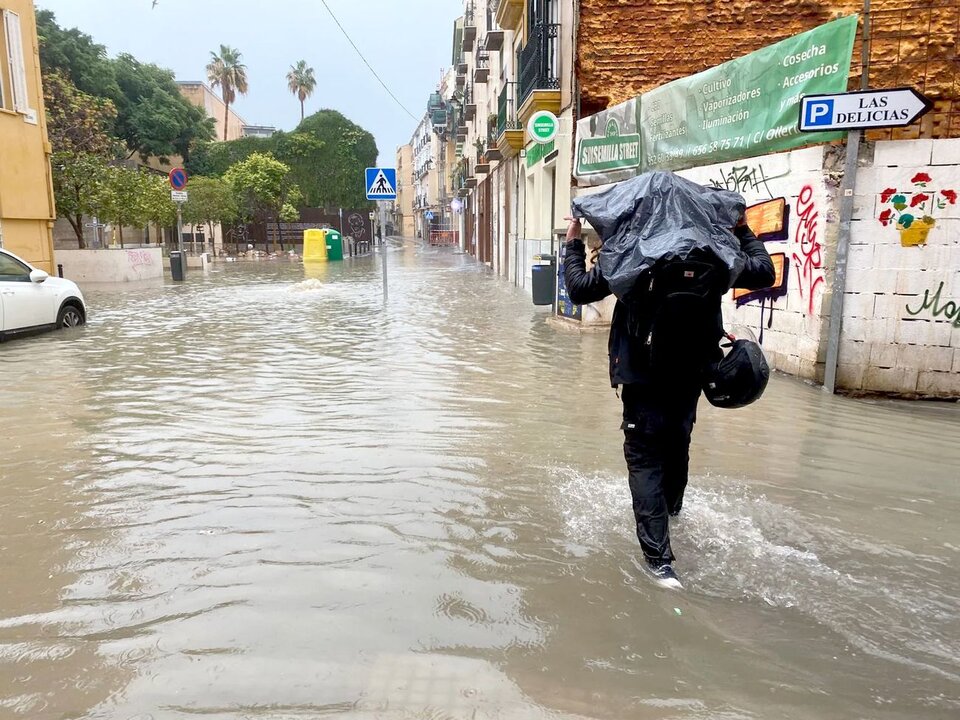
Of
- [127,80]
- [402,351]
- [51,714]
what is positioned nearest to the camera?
[51,714]

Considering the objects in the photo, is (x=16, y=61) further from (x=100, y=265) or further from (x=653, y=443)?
(x=653, y=443)

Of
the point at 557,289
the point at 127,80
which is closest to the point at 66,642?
the point at 557,289

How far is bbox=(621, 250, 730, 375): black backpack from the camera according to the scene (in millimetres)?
3078

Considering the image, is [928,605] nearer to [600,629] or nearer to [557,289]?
[600,629]

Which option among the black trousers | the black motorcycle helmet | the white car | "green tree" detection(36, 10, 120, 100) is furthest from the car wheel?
"green tree" detection(36, 10, 120, 100)

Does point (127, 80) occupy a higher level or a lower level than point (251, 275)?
higher

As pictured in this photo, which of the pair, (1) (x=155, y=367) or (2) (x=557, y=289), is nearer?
(1) (x=155, y=367)

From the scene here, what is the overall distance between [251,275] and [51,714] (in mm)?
24529

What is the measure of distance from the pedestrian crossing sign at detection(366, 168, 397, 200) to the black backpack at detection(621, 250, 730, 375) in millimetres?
12750

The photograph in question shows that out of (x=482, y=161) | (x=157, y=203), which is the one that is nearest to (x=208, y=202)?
(x=157, y=203)

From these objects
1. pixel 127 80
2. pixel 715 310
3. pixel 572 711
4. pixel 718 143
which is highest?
pixel 127 80

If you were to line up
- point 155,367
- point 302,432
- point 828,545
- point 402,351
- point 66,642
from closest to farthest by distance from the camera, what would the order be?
point 66,642, point 828,545, point 302,432, point 155,367, point 402,351

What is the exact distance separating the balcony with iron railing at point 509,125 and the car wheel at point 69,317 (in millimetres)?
11410

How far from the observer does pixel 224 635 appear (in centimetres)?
297
